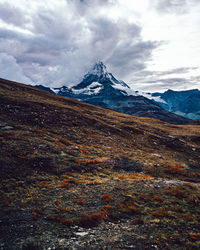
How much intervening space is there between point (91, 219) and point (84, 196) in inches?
114

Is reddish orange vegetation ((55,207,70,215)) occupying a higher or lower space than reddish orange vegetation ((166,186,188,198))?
lower

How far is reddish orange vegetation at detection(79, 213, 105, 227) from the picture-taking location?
10.5m

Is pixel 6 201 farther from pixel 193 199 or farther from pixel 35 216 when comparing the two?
pixel 193 199

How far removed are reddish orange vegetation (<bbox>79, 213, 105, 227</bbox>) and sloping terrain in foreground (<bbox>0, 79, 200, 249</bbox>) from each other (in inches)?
2.6

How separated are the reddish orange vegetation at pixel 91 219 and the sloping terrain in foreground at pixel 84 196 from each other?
0.07m

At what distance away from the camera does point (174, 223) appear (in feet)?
37.1

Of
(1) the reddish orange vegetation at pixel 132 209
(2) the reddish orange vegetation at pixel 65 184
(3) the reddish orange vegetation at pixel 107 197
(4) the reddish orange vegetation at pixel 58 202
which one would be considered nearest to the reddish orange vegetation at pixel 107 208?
(3) the reddish orange vegetation at pixel 107 197

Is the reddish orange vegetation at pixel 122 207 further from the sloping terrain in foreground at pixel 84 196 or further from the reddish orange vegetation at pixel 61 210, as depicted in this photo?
the reddish orange vegetation at pixel 61 210

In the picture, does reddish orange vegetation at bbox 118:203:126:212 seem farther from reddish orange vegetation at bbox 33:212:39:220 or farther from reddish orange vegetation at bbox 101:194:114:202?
reddish orange vegetation at bbox 33:212:39:220

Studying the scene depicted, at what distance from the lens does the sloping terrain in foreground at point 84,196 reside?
368 inches

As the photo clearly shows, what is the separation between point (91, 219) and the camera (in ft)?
35.7

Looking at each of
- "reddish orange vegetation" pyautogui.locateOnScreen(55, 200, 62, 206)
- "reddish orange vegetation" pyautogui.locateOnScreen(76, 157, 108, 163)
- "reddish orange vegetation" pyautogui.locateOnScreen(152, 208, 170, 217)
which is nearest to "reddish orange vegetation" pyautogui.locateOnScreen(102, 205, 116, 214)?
"reddish orange vegetation" pyautogui.locateOnScreen(152, 208, 170, 217)

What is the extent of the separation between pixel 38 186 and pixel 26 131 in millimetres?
12615

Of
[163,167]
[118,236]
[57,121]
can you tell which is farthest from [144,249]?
[57,121]
